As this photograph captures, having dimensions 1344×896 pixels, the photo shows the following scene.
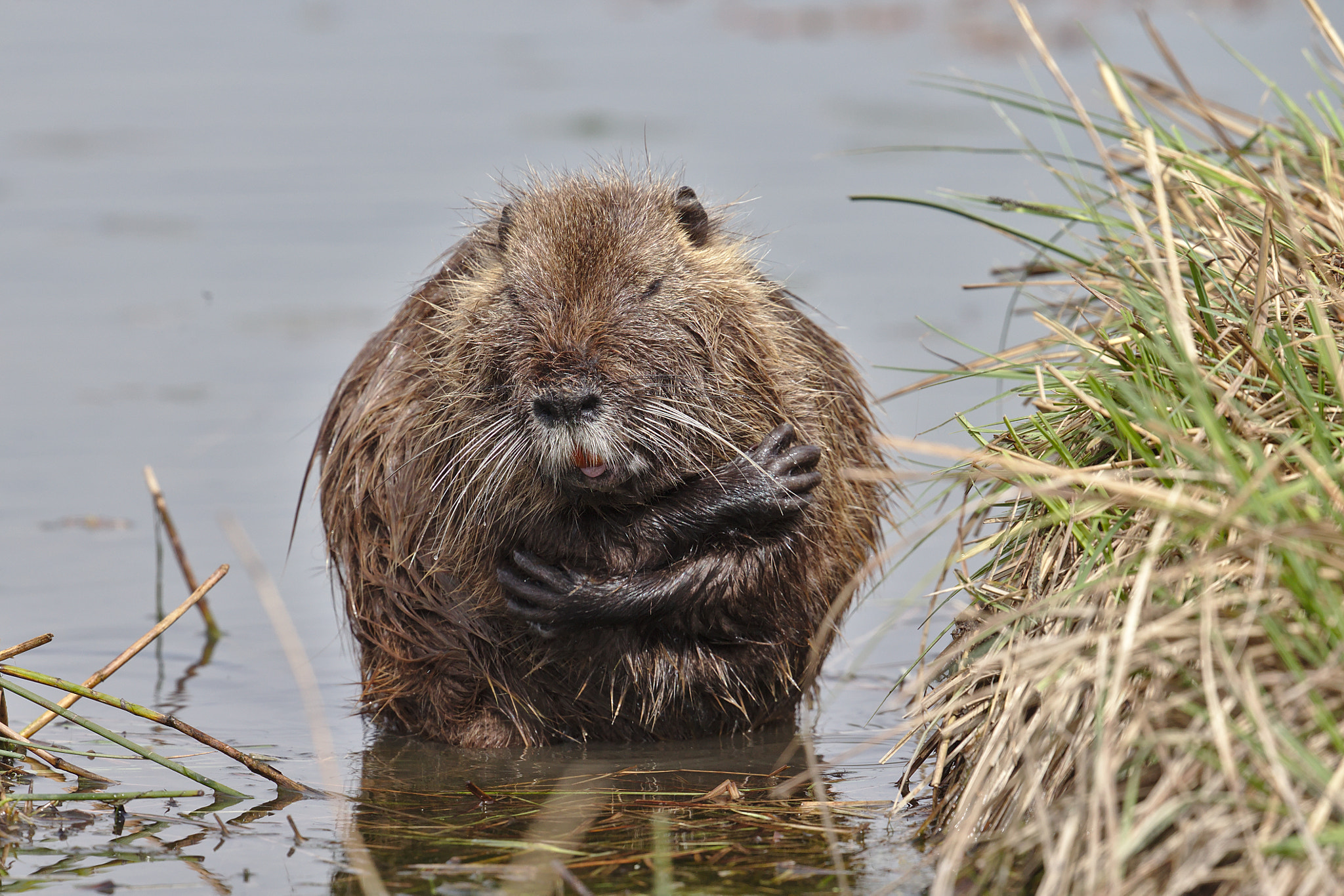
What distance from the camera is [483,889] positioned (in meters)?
2.69

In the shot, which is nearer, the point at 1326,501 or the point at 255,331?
the point at 1326,501

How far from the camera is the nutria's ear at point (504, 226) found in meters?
3.79

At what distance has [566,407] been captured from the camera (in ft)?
10.6

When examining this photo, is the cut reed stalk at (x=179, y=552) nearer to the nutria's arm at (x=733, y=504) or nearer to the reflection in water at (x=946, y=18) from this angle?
the nutria's arm at (x=733, y=504)

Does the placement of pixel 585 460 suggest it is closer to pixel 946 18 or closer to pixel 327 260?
pixel 327 260

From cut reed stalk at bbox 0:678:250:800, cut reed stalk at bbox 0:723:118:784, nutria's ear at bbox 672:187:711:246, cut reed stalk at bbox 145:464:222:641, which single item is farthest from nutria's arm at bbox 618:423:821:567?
cut reed stalk at bbox 145:464:222:641

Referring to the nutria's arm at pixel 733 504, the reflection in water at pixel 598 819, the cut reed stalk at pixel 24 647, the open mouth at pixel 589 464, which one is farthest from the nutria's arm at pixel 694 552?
the cut reed stalk at pixel 24 647

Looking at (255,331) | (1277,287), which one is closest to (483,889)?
(1277,287)

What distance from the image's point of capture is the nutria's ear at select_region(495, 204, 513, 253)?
12.5ft

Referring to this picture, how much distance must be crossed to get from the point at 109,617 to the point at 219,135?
655cm

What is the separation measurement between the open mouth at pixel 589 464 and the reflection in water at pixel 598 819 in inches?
24.9

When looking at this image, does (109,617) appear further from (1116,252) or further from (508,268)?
(1116,252)

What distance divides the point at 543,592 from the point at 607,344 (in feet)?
1.85

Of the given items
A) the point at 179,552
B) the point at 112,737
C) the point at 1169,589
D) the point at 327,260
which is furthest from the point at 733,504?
the point at 327,260
